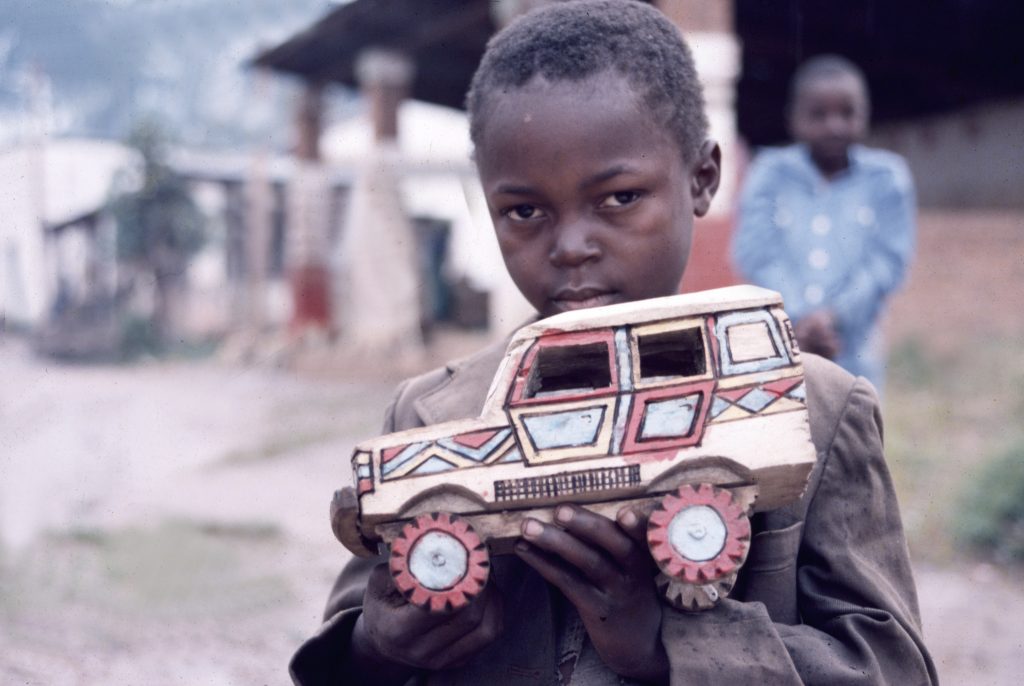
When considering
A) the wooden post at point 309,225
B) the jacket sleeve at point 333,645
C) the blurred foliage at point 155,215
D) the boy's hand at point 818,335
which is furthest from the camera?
the blurred foliage at point 155,215

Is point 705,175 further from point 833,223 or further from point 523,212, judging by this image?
point 833,223

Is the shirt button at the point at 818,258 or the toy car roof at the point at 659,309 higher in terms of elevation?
the shirt button at the point at 818,258

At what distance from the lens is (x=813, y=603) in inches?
57.2

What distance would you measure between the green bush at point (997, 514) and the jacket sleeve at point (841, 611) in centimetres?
495

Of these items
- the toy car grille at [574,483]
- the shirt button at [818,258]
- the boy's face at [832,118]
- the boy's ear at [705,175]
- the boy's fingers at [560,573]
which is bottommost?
the boy's fingers at [560,573]

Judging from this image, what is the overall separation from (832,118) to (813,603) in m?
3.19

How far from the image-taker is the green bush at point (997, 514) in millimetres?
5754

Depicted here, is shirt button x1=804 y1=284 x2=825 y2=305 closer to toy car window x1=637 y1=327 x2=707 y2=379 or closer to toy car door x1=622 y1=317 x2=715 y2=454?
toy car window x1=637 y1=327 x2=707 y2=379

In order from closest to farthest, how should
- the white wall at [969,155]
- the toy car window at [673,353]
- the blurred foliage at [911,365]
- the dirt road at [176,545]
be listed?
the toy car window at [673,353] < the dirt road at [176,545] < the blurred foliage at [911,365] < the white wall at [969,155]

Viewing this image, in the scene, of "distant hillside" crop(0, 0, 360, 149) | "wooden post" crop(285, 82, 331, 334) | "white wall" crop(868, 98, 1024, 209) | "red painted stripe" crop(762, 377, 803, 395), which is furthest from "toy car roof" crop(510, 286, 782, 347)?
"wooden post" crop(285, 82, 331, 334)

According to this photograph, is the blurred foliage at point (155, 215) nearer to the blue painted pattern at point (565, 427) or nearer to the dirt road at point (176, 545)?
the dirt road at point (176, 545)

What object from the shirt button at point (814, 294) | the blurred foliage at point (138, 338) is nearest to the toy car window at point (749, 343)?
the shirt button at point (814, 294)

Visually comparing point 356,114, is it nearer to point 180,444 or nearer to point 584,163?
point 180,444

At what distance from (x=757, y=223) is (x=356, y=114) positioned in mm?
22777
